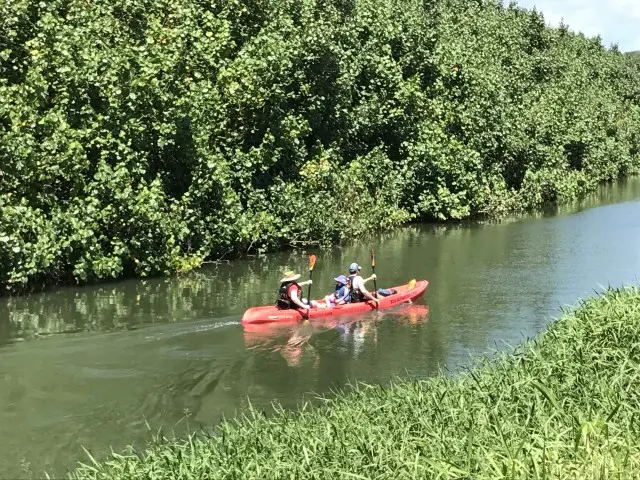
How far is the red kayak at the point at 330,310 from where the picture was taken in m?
13.7

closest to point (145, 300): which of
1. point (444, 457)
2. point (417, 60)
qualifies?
point (444, 457)

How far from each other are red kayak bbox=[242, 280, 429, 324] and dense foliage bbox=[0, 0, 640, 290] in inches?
225

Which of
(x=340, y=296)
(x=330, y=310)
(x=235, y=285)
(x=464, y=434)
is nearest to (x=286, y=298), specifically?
(x=330, y=310)

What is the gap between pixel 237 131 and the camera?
76.3 ft

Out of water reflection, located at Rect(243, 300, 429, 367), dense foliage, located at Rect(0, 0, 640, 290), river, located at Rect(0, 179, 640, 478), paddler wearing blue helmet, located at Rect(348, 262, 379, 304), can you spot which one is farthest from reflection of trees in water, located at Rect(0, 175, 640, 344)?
paddler wearing blue helmet, located at Rect(348, 262, 379, 304)

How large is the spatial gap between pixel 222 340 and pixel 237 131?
1183cm

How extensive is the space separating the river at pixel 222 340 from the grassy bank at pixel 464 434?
5.71 feet

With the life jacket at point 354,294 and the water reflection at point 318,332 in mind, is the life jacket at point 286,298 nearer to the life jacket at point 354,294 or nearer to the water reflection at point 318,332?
the water reflection at point 318,332

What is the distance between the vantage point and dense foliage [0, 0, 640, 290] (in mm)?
17500

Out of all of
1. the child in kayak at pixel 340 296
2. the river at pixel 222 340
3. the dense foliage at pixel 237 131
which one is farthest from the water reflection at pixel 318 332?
the dense foliage at pixel 237 131

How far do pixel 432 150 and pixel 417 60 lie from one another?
4.31 m

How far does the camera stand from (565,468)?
4.92 m

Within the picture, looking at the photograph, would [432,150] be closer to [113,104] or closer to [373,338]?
[113,104]

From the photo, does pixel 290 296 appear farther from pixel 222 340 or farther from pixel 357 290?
pixel 222 340
